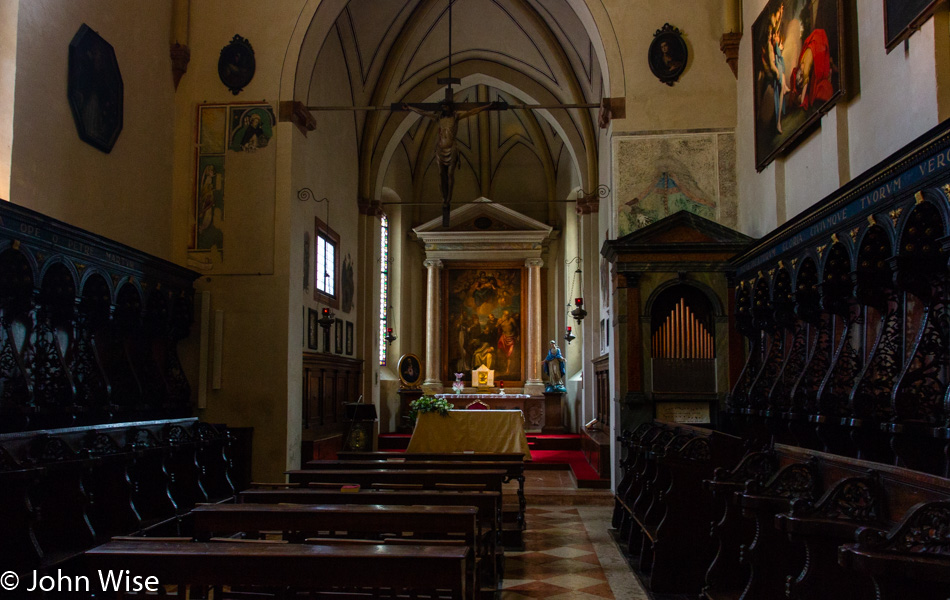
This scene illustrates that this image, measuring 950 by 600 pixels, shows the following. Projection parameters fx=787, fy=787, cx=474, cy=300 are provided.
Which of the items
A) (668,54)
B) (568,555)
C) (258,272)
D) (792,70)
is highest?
(668,54)

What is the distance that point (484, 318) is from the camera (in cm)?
2023

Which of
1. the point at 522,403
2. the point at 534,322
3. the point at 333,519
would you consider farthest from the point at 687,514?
the point at 534,322

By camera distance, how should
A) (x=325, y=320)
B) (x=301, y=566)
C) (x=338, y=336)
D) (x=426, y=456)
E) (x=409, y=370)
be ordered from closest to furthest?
(x=301, y=566) → (x=426, y=456) → (x=325, y=320) → (x=338, y=336) → (x=409, y=370)

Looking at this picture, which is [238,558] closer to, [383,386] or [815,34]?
[815,34]

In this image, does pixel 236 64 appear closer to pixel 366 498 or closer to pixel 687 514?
pixel 366 498

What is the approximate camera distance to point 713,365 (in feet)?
30.5

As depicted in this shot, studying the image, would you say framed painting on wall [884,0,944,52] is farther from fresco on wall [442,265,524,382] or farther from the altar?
fresco on wall [442,265,524,382]

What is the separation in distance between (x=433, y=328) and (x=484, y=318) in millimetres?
1348

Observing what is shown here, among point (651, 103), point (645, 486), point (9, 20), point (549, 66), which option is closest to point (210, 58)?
point (9, 20)

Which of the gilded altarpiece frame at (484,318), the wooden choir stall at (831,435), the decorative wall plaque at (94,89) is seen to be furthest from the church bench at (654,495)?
the gilded altarpiece frame at (484,318)

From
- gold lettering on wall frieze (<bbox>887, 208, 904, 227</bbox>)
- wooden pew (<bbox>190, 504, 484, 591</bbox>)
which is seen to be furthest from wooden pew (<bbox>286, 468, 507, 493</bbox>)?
gold lettering on wall frieze (<bbox>887, 208, 904, 227</bbox>)

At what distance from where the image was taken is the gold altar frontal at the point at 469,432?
39.9ft

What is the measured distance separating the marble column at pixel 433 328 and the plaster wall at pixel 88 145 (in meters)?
9.69

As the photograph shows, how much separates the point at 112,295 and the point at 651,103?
7124mm
